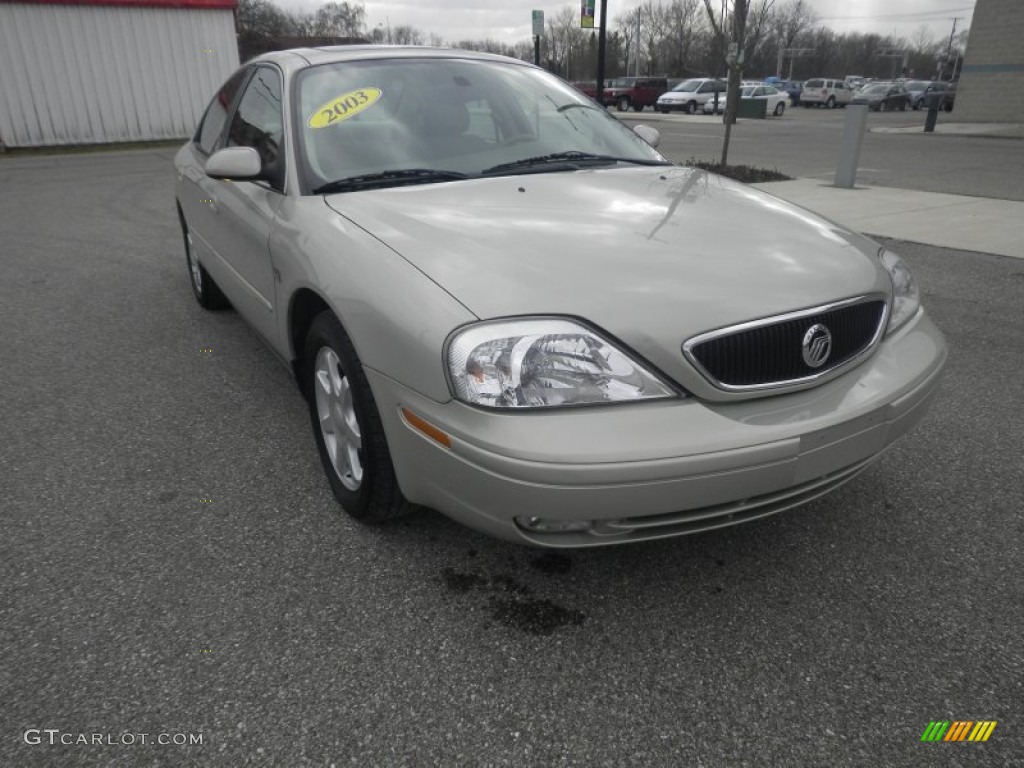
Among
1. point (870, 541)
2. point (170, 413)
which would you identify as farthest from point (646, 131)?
point (170, 413)

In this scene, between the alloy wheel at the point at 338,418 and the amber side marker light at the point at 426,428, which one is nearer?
the amber side marker light at the point at 426,428

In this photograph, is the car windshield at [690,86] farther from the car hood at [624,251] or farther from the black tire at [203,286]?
the car hood at [624,251]

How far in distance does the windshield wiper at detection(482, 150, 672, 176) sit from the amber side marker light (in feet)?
4.07

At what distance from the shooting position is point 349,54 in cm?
329

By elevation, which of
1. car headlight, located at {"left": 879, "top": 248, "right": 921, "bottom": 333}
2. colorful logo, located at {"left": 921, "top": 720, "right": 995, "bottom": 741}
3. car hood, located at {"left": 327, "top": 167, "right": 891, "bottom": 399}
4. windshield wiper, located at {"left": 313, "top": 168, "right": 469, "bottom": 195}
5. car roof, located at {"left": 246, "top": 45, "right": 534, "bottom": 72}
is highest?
car roof, located at {"left": 246, "top": 45, "right": 534, "bottom": 72}

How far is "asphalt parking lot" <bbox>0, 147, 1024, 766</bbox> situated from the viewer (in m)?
1.75

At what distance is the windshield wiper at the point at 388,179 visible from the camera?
2701mm

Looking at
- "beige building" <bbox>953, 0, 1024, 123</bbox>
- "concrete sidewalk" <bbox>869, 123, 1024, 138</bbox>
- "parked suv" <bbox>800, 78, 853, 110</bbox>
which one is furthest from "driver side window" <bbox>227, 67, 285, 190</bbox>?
"parked suv" <bbox>800, 78, 853, 110</bbox>

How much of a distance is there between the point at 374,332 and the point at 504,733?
3.51 feet

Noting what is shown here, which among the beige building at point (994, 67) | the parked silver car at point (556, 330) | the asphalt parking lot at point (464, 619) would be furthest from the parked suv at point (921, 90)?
the asphalt parking lot at point (464, 619)

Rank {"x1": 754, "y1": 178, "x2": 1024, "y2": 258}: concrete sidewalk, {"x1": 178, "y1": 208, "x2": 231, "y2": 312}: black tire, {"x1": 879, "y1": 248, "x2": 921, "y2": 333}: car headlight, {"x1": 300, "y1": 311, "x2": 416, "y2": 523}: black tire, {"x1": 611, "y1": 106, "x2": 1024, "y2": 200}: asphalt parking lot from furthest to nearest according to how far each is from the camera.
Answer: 1. {"x1": 611, "y1": 106, "x2": 1024, "y2": 200}: asphalt parking lot
2. {"x1": 754, "y1": 178, "x2": 1024, "y2": 258}: concrete sidewalk
3. {"x1": 178, "y1": 208, "x2": 231, "y2": 312}: black tire
4. {"x1": 879, "y1": 248, "x2": 921, "y2": 333}: car headlight
5. {"x1": 300, "y1": 311, "x2": 416, "y2": 523}: black tire

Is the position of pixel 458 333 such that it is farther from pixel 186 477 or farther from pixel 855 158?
pixel 855 158

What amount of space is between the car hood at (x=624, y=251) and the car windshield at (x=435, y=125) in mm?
205

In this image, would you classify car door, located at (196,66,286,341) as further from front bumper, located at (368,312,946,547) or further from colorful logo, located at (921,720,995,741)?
colorful logo, located at (921,720,995,741)
